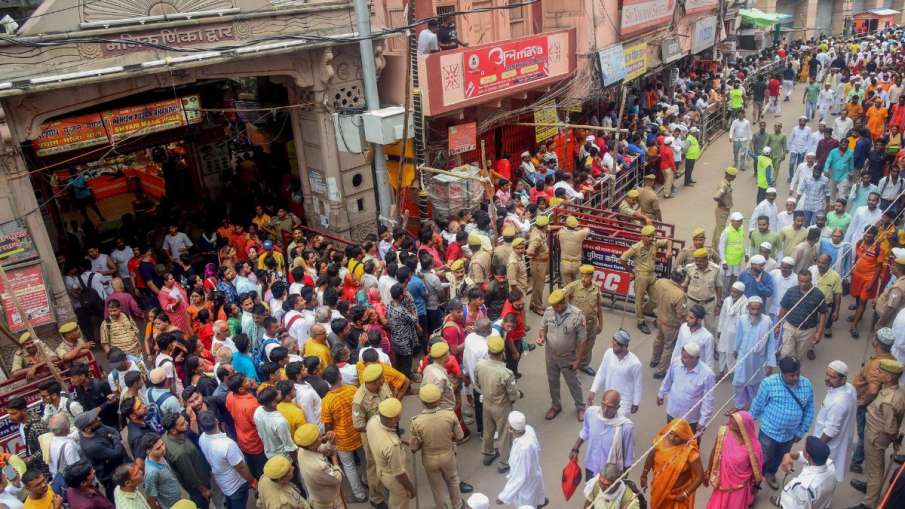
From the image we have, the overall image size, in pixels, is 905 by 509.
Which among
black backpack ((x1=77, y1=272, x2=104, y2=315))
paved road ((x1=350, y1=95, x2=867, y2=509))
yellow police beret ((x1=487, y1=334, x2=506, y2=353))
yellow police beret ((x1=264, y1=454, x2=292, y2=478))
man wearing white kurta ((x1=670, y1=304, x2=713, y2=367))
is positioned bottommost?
paved road ((x1=350, y1=95, x2=867, y2=509))

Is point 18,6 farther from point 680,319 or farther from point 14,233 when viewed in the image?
point 680,319

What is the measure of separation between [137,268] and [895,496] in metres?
10.7

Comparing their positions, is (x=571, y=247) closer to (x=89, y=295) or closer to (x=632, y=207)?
(x=632, y=207)

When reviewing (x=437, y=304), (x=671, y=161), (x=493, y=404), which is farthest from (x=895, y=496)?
(x=671, y=161)

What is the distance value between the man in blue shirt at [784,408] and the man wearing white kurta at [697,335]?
85cm

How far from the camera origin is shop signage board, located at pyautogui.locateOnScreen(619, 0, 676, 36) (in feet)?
58.7

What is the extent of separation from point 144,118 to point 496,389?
788 centimetres

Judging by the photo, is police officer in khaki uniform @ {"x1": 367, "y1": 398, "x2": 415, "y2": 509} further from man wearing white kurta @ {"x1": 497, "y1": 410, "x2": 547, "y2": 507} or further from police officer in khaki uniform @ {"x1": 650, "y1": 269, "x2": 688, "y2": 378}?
police officer in khaki uniform @ {"x1": 650, "y1": 269, "x2": 688, "y2": 378}

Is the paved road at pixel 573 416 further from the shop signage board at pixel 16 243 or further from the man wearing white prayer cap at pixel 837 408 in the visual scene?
the shop signage board at pixel 16 243

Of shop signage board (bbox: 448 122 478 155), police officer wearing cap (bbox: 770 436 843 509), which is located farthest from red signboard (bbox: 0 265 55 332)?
police officer wearing cap (bbox: 770 436 843 509)

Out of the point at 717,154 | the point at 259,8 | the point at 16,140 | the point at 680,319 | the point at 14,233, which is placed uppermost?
the point at 259,8

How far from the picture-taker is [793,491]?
4957 mm

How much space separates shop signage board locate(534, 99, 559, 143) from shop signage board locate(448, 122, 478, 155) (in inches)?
87.1

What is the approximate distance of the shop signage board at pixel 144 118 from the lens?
34.7 ft
